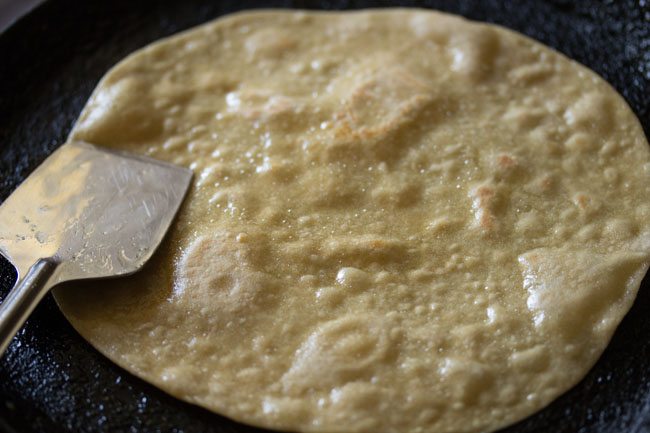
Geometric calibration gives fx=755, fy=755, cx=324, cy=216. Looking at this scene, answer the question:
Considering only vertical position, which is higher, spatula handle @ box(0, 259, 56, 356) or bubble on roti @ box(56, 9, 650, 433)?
spatula handle @ box(0, 259, 56, 356)

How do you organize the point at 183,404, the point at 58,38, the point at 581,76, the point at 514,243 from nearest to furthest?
the point at 183,404 < the point at 514,243 < the point at 581,76 < the point at 58,38

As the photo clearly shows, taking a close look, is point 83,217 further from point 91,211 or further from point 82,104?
point 82,104

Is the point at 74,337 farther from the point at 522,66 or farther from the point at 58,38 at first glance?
the point at 522,66

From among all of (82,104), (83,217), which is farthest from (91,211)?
(82,104)

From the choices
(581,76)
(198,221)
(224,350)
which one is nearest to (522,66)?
(581,76)

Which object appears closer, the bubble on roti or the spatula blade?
the bubble on roti
